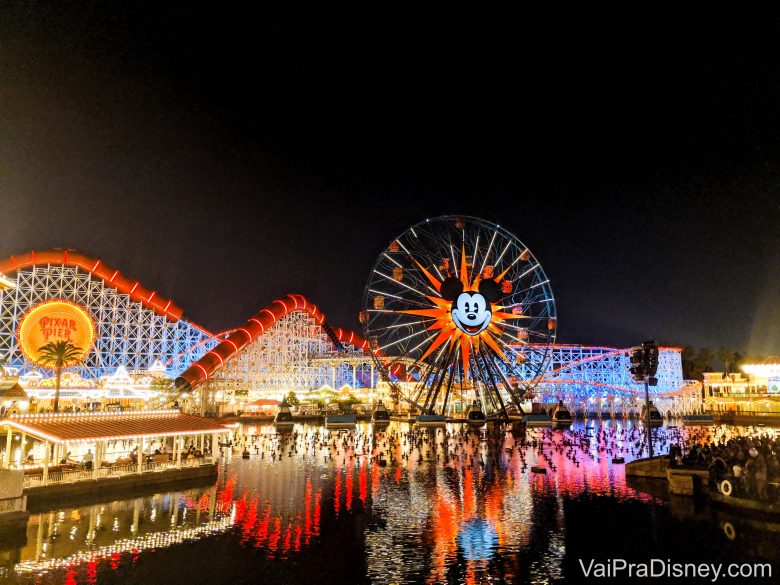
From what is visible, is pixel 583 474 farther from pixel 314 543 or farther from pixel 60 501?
pixel 60 501

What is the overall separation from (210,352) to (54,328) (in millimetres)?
14657

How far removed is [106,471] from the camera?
1049 inches

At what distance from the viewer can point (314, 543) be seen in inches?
736

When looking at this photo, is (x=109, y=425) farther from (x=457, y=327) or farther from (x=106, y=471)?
(x=457, y=327)

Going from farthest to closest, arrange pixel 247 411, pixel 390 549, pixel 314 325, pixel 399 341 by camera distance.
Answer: pixel 314 325 → pixel 247 411 → pixel 399 341 → pixel 390 549

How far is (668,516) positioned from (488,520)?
645 centimetres

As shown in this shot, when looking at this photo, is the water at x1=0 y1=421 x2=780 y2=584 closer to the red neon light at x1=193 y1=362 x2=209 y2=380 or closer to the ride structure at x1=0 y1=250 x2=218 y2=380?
the red neon light at x1=193 y1=362 x2=209 y2=380

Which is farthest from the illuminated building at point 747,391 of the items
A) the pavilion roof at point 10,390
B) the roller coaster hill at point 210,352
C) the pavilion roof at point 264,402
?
the pavilion roof at point 10,390

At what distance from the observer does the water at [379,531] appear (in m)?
16.1

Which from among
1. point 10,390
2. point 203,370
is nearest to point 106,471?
point 10,390

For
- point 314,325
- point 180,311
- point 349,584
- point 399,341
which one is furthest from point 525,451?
point 314,325

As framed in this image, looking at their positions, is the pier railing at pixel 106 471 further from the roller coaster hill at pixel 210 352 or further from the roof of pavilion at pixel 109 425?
the roller coaster hill at pixel 210 352

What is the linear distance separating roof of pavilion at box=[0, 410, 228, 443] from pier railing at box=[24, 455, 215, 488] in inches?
60.0

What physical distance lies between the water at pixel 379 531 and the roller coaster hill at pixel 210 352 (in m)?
27.8
